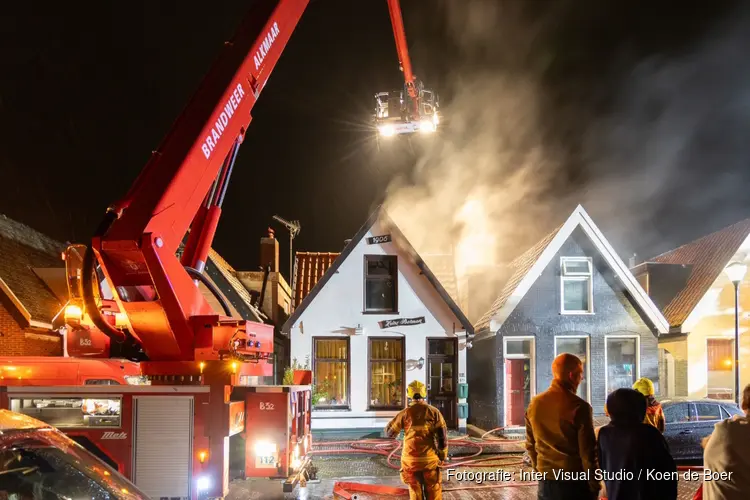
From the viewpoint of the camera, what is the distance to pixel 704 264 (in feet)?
59.5

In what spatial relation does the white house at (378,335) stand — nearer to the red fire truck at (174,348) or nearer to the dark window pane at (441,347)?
the dark window pane at (441,347)

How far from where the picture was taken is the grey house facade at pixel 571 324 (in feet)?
52.2

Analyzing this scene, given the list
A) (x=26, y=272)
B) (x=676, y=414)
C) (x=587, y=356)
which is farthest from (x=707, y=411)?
(x=26, y=272)

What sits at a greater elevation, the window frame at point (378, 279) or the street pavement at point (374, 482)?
the window frame at point (378, 279)

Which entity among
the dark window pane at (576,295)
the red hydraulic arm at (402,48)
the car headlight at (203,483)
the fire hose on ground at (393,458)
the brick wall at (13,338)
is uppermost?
the red hydraulic arm at (402,48)

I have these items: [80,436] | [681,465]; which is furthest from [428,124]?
[80,436]

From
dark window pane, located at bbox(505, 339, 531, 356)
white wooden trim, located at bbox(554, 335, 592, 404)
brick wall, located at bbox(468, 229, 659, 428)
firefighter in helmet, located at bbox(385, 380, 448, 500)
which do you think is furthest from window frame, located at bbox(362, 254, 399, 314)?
firefighter in helmet, located at bbox(385, 380, 448, 500)

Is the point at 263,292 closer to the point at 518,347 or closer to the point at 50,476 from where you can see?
the point at 518,347

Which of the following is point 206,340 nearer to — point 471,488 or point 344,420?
point 471,488

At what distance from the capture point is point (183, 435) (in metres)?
5.92

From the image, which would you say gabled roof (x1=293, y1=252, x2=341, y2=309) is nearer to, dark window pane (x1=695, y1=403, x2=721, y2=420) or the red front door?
the red front door

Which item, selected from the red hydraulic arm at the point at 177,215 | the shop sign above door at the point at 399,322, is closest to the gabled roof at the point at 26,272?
the shop sign above door at the point at 399,322

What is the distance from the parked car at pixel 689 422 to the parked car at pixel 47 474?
10.6 m

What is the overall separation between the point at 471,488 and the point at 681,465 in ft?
15.4
